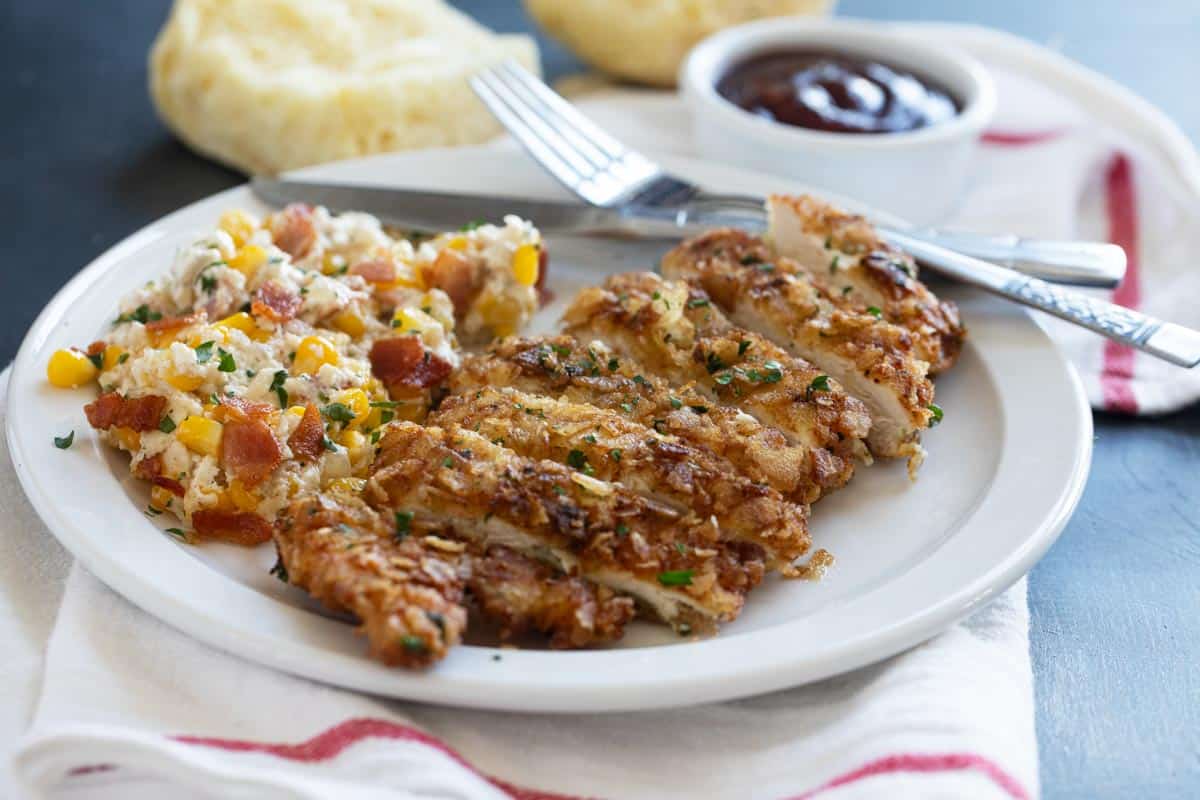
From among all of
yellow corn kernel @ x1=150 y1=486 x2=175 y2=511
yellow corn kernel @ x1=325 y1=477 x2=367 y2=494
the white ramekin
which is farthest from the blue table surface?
yellow corn kernel @ x1=325 y1=477 x2=367 y2=494

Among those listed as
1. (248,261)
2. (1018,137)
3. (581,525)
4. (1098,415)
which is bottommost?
(1098,415)

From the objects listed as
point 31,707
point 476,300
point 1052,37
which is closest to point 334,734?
point 31,707

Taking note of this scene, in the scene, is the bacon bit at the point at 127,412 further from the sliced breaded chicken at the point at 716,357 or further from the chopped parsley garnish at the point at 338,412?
the sliced breaded chicken at the point at 716,357

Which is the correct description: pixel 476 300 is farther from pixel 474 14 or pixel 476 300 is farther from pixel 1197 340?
pixel 474 14

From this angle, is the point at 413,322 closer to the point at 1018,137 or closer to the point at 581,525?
the point at 581,525

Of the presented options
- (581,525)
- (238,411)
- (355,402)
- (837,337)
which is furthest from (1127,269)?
(238,411)

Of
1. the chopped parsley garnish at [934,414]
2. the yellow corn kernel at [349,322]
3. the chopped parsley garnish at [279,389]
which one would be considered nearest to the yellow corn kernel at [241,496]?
the chopped parsley garnish at [279,389]

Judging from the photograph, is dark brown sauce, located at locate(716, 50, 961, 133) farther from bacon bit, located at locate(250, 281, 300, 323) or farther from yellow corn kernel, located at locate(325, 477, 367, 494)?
yellow corn kernel, located at locate(325, 477, 367, 494)
